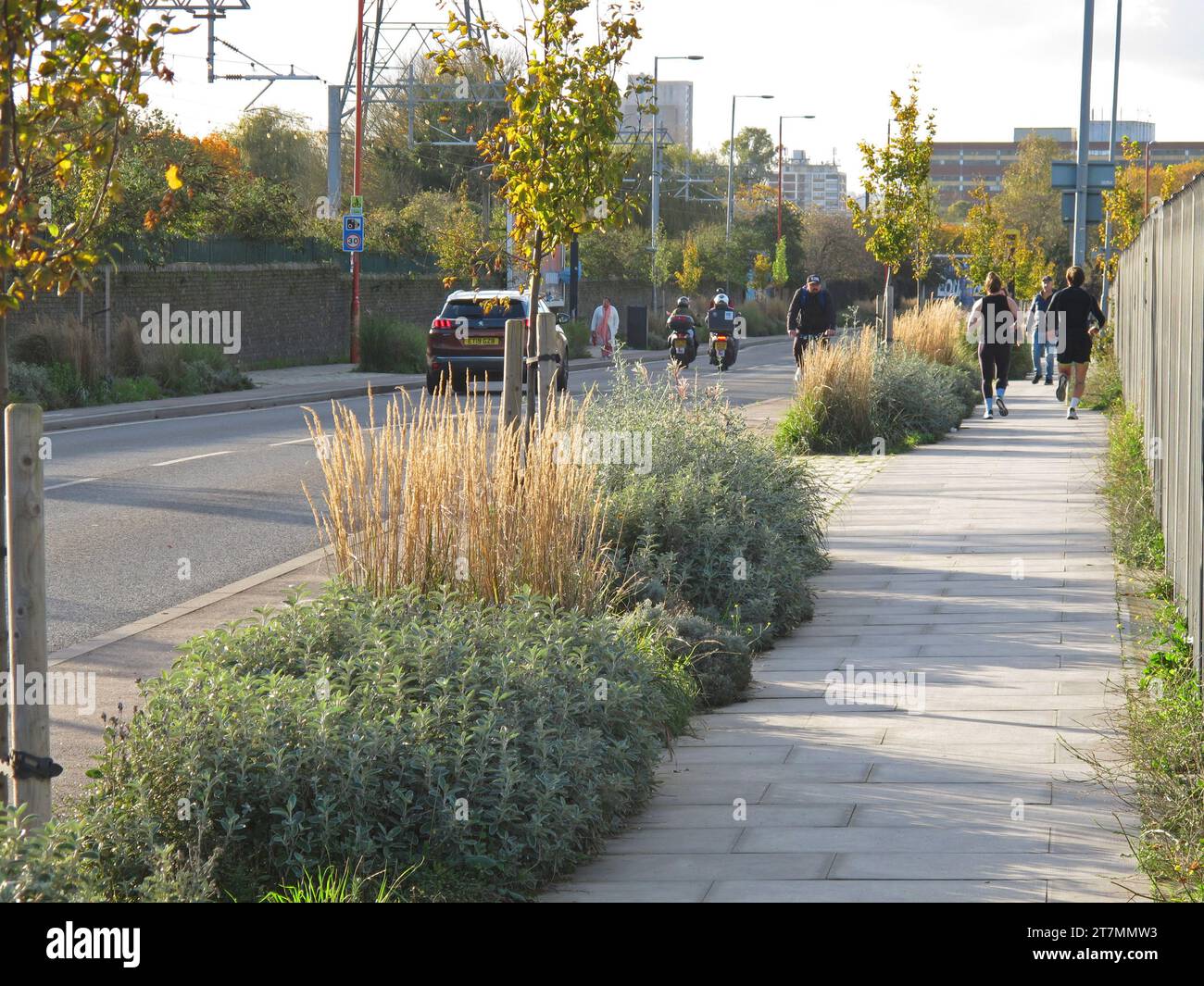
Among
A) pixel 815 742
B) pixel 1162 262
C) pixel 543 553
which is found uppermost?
pixel 1162 262

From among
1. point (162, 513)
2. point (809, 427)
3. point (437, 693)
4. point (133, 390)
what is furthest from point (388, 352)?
point (437, 693)

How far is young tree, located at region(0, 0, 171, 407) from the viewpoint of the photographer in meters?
3.76

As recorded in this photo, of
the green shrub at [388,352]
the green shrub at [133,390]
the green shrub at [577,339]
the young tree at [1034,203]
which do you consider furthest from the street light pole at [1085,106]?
the young tree at [1034,203]

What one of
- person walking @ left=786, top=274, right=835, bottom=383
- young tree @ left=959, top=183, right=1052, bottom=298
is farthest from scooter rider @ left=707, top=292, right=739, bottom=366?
person walking @ left=786, top=274, right=835, bottom=383

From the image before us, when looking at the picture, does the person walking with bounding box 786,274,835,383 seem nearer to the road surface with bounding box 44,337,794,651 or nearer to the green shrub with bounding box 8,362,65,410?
the road surface with bounding box 44,337,794,651

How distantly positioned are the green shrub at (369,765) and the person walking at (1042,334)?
1857 centimetres

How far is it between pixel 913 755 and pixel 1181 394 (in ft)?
8.15

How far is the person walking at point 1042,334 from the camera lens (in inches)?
962

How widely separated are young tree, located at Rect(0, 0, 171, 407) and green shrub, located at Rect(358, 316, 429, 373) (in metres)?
→ 29.3

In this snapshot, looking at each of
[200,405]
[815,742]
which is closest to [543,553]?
[815,742]

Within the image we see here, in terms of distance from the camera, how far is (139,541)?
37.1 ft

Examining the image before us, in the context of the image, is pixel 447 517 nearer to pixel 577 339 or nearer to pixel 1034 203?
pixel 577 339
